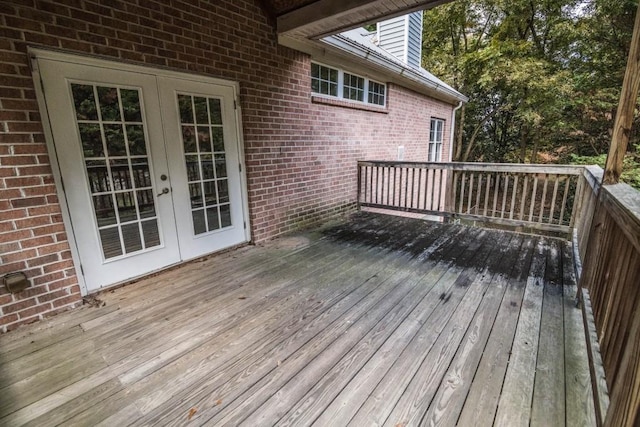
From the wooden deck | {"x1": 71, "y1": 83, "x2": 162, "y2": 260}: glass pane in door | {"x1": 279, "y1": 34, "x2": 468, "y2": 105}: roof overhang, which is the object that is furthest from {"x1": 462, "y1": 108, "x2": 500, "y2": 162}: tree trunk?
{"x1": 71, "y1": 83, "x2": 162, "y2": 260}: glass pane in door

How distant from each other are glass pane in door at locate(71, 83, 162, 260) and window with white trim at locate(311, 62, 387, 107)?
265 cm

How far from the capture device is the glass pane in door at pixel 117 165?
2410 mm

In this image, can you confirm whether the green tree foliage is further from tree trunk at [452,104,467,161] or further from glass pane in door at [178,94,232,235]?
glass pane in door at [178,94,232,235]

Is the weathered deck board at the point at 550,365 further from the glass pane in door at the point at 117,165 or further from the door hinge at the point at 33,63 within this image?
the door hinge at the point at 33,63

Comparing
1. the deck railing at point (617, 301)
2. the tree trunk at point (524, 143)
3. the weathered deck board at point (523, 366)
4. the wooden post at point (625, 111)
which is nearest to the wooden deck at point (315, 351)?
the weathered deck board at point (523, 366)

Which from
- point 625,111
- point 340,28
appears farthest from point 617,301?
point 340,28

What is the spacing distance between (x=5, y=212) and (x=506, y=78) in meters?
11.8

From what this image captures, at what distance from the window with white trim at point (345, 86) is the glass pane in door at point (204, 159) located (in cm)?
185

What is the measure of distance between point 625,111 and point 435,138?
23.6ft

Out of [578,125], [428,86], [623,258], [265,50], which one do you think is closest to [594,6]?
[578,125]

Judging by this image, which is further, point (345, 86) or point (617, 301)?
point (345, 86)

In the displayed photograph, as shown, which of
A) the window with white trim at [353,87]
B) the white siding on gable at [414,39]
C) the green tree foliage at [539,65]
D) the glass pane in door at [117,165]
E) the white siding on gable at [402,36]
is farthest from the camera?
the green tree foliage at [539,65]

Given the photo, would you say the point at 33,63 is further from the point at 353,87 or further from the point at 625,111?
the point at 353,87

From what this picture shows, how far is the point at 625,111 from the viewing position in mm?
1840
